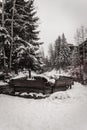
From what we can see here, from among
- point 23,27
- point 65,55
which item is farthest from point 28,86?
point 65,55

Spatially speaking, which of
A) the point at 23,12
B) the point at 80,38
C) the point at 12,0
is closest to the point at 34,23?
the point at 23,12

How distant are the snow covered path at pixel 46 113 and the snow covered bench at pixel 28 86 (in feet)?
5.44

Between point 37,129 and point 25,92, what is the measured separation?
7.25 metres

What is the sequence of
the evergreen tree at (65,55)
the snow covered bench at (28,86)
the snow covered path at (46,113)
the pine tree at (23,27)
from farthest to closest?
the evergreen tree at (65,55)
the pine tree at (23,27)
the snow covered bench at (28,86)
the snow covered path at (46,113)

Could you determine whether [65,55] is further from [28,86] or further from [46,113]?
[46,113]

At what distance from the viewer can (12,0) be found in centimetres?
2222

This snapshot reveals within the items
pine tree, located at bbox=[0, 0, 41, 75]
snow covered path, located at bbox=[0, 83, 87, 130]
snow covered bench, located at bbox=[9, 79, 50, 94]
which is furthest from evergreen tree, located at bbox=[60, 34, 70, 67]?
snow covered path, located at bbox=[0, 83, 87, 130]

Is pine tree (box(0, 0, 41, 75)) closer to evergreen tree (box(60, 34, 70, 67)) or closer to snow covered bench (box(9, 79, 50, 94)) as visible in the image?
snow covered bench (box(9, 79, 50, 94))

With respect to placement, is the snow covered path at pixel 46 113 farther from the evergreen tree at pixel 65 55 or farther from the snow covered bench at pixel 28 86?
the evergreen tree at pixel 65 55

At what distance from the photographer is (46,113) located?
11.6 m

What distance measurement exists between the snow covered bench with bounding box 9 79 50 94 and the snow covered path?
5.44ft

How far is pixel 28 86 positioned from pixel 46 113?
546 cm

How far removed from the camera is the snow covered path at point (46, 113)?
9.73 m

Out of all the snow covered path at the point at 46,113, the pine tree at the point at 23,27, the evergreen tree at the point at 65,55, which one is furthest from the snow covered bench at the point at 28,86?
the evergreen tree at the point at 65,55
